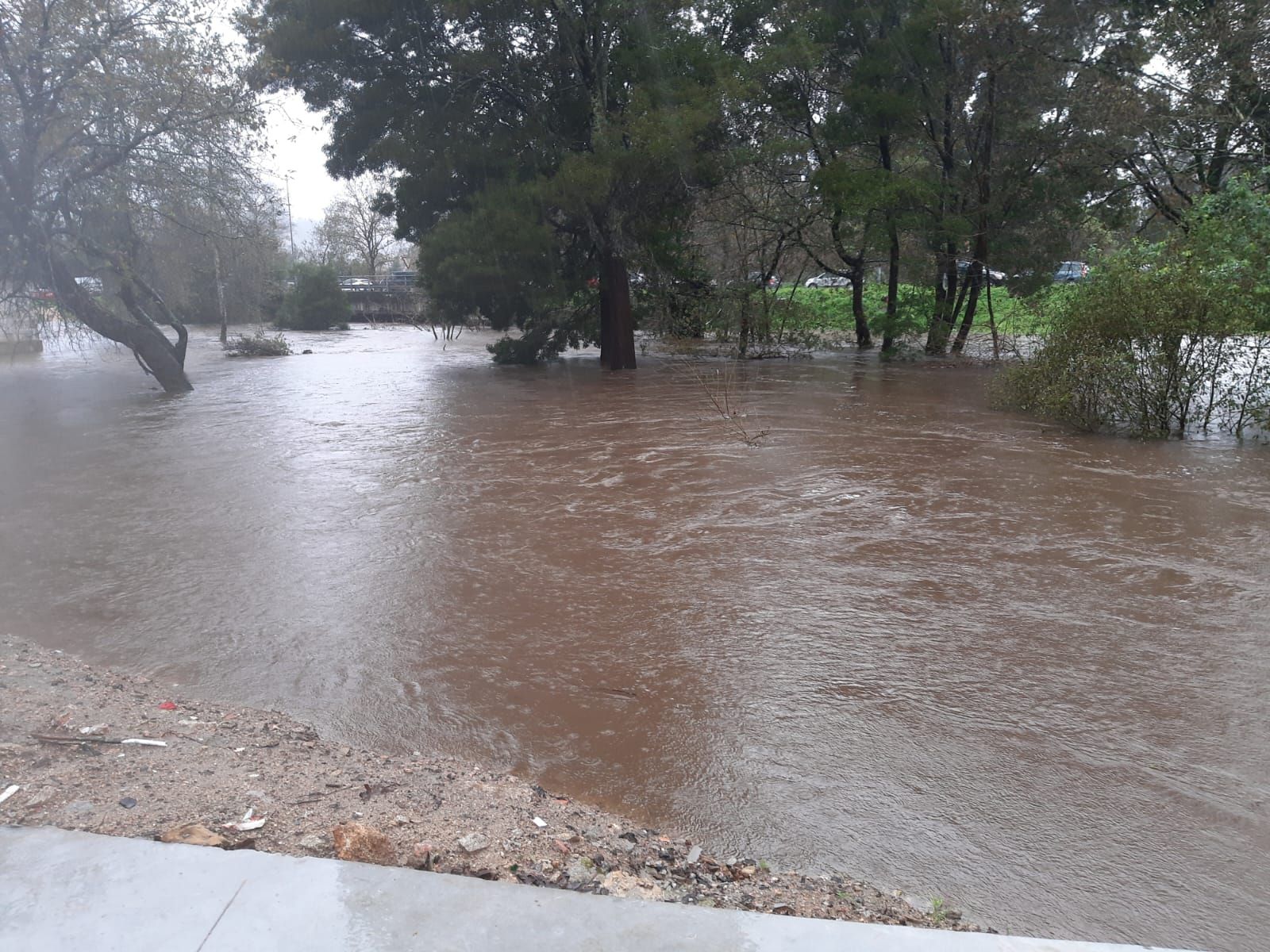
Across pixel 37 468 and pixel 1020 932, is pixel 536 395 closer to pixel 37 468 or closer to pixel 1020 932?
pixel 37 468

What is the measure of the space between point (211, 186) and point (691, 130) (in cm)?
886

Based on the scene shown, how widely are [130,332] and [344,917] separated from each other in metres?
19.4

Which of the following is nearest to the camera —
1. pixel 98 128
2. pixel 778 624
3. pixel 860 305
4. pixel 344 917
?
pixel 344 917

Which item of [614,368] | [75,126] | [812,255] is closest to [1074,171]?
[812,255]

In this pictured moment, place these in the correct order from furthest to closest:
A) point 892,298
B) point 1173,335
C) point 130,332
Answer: point 892,298, point 130,332, point 1173,335

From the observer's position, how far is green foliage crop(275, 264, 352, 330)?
139 feet

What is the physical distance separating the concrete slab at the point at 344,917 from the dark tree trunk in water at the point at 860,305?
2363 cm

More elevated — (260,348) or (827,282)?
(827,282)

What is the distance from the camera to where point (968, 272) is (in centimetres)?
2380

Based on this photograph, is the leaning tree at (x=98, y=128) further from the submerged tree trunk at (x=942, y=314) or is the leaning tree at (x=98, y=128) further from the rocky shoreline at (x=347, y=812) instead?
the submerged tree trunk at (x=942, y=314)

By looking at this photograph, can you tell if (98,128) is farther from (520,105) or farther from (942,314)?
(942,314)

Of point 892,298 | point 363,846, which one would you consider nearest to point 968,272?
point 892,298

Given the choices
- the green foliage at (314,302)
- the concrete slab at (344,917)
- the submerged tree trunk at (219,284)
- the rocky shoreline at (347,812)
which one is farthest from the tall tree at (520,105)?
the green foliage at (314,302)

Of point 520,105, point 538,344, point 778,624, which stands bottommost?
point 778,624
